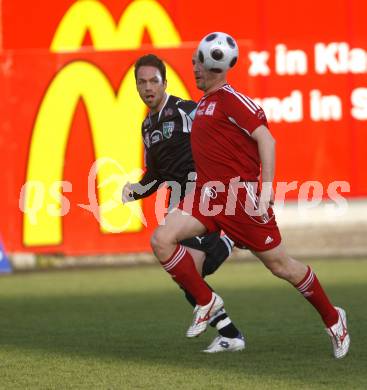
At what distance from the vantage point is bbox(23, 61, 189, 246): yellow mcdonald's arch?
46.0 feet

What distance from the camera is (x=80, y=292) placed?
12.2m

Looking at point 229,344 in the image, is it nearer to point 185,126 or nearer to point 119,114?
point 185,126

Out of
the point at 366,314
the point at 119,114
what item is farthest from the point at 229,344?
the point at 119,114

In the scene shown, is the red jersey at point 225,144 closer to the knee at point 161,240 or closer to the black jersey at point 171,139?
the knee at point 161,240

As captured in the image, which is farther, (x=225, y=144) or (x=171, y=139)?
(x=171, y=139)

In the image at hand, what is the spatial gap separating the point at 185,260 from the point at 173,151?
888mm

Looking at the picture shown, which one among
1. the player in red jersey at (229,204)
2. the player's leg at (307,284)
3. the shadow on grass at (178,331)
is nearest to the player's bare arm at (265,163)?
the player in red jersey at (229,204)

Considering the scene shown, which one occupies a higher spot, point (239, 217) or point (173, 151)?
point (173, 151)

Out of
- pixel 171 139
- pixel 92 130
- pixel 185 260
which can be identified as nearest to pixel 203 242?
pixel 185 260

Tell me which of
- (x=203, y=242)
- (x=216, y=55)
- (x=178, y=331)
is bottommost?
(x=178, y=331)

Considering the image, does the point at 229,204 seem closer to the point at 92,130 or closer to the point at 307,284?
the point at 307,284

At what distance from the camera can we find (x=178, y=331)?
8.73 meters

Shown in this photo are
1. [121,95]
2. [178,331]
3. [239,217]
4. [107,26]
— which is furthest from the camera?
[107,26]

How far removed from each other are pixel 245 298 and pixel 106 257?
15.2 feet
